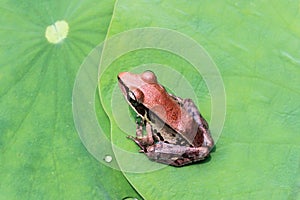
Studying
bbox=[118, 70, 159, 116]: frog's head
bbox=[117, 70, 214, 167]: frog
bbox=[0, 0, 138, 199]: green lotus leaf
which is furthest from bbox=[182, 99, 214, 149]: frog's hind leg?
bbox=[0, 0, 138, 199]: green lotus leaf

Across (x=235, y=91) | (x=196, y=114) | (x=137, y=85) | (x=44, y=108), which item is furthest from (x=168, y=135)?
(x=44, y=108)

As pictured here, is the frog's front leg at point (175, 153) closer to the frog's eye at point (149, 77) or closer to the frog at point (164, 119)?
the frog at point (164, 119)

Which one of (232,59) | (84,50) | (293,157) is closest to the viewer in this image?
(293,157)

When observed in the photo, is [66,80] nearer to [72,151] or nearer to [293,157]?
[72,151]

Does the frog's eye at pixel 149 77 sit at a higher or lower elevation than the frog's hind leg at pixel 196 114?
higher

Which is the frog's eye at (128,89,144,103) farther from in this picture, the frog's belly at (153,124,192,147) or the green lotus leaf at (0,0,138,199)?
the green lotus leaf at (0,0,138,199)

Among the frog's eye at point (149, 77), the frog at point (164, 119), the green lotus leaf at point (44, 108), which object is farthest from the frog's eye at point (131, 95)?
the green lotus leaf at point (44, 108)

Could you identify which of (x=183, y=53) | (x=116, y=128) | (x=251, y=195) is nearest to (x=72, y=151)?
(x=116, y=128)

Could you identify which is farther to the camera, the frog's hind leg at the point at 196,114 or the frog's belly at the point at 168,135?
the frog's belly at the point at 168,135

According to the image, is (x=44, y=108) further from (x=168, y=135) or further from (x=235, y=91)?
(x=235, y=91)
